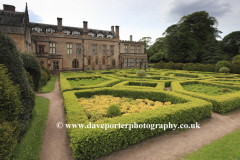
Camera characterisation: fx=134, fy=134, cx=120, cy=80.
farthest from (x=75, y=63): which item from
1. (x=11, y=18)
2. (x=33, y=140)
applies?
(x=33, y=140)

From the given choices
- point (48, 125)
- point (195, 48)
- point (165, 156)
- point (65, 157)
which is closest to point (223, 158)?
point (165, 156)

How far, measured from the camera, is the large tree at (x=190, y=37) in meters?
42.5

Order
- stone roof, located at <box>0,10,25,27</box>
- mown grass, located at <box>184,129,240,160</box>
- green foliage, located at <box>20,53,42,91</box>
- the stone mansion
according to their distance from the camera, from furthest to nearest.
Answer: the stone mansion < stone roof, located at <box>0,10,25,27</box> < green foliage, located at <box>20,53,42,91</box> < mown grass, located at <box>184,129,240,160</box>

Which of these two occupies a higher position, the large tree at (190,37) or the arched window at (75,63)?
the large tree at (190,37)

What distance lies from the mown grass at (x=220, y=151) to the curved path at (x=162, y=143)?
0.34 metres

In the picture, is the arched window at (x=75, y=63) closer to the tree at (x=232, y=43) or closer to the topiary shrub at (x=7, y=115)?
the topiary shrub at (x=7, y=115)

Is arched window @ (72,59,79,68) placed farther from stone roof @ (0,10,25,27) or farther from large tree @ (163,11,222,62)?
large tree @ (163,11,222,62)

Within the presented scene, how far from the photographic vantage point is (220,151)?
446cm

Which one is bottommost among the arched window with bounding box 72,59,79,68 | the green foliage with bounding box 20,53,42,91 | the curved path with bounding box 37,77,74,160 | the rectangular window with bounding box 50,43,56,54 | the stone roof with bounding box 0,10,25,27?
the curved path with bounding box 37,77,74,160

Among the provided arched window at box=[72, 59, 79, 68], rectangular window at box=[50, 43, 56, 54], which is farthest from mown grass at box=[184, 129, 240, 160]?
rectangular window at box=[50, 43, 56, 54]

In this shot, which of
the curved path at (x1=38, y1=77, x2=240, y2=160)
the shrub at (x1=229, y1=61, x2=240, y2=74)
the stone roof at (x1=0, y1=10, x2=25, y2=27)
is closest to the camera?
the curved path at (x1=38, y1=77, x2=240, y2=160)

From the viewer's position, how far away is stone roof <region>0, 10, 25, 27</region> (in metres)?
19.4

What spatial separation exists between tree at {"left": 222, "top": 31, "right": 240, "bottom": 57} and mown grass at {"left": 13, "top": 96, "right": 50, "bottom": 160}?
6102 cm

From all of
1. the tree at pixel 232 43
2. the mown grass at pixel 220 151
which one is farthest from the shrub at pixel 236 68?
the tree at pixel 232 43
